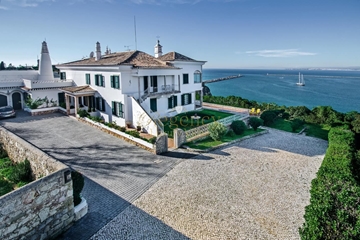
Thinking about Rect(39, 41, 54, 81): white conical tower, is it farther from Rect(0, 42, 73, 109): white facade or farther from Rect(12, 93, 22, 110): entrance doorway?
Rect(12, 93, 22, 110): entrance doorway

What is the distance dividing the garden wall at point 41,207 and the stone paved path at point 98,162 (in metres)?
0.72

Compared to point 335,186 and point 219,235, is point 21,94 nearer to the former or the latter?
point 219,235

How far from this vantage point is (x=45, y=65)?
1361 inches

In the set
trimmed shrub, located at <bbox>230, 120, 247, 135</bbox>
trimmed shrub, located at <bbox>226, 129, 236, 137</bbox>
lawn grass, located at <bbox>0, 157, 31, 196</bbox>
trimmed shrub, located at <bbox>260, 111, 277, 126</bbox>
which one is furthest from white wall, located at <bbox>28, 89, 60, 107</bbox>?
trimmed shrub, located at <bbox>260, 111, 277, 126</bbox>

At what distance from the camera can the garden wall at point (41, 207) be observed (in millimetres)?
7340

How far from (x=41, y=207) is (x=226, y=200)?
301 inches

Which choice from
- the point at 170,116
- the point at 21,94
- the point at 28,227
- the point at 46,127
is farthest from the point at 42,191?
the point at 21,94

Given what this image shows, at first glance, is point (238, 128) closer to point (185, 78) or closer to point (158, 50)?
point (185, 78)

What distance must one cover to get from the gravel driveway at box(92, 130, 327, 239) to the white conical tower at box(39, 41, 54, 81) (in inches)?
1074

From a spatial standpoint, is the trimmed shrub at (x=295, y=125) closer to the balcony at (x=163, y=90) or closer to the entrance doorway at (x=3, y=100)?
the balcony at (x=163, y=90)

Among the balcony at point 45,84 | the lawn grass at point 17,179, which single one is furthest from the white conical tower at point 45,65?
the lawn grass at point 17,179

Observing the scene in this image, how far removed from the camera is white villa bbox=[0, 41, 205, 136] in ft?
79.4

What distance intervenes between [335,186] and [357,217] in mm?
1756

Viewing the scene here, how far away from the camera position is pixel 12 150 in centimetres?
1416
